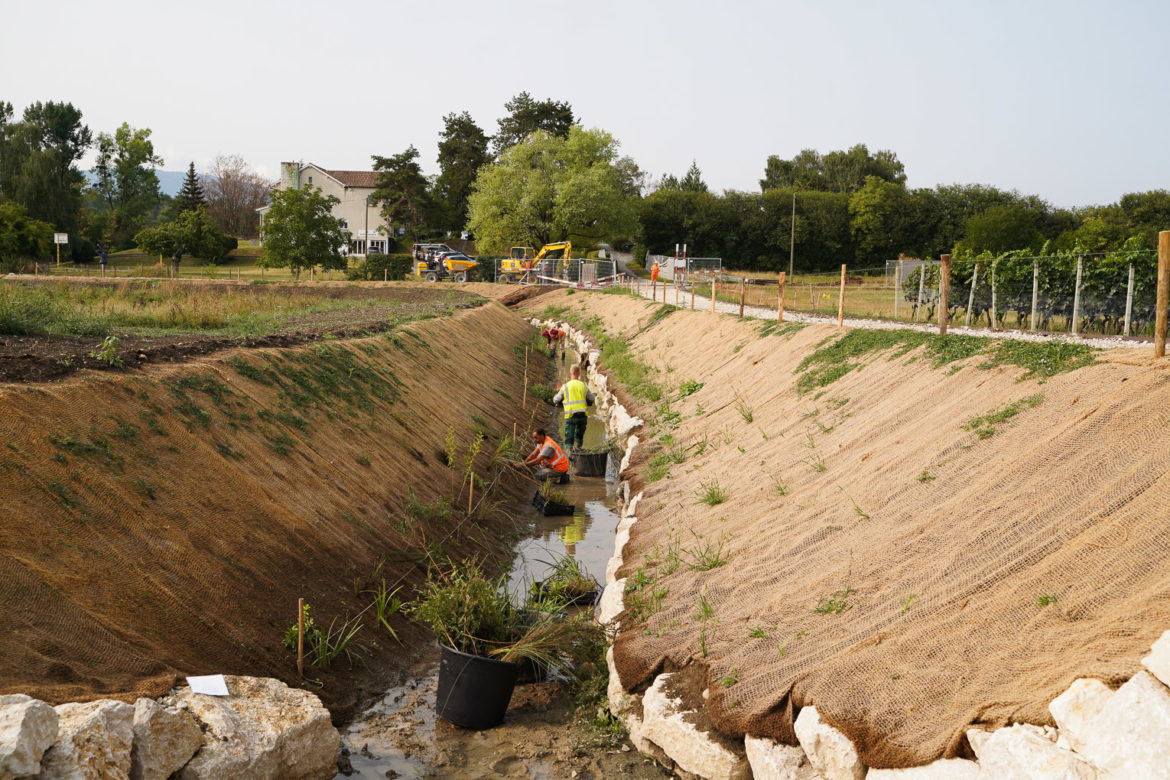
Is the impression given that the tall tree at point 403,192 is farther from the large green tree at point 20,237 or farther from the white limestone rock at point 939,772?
the white limestone rock at point 939,772

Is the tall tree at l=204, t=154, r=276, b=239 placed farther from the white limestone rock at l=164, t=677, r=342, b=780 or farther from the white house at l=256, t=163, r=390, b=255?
the white limestone rock at l=164, t=677, r=342, b=780

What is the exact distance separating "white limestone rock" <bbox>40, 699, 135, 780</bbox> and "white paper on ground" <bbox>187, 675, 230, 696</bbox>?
780mm

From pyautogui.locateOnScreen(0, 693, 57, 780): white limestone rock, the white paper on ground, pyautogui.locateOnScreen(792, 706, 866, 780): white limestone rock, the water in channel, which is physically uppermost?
pyautogui.locateOnScreen(0, 693, 57, 780): white limestone rock

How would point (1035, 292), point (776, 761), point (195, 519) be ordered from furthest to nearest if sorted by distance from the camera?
point (1035, 292) → point (195, 519) → point (776, 761)

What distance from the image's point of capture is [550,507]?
1352cm

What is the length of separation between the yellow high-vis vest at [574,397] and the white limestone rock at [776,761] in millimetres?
→ 10468

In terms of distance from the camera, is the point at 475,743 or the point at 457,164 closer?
the point at 475,743

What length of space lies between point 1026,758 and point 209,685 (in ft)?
15.6

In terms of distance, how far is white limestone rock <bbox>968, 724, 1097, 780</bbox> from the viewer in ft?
13.1

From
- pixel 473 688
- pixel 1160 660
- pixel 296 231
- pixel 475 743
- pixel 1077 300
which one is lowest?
pixel 475 743

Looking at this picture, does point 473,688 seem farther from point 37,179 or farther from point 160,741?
point 37,179

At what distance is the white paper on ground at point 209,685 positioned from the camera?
220 inches

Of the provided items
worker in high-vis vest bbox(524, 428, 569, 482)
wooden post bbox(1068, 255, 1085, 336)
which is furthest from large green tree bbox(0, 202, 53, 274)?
wooden post bbox(1068, 255, 1085, 336)

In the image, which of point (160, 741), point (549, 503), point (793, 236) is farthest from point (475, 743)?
point (793, 236)
